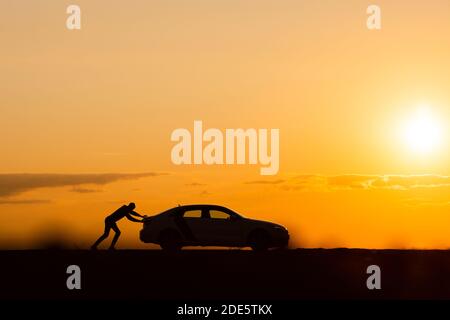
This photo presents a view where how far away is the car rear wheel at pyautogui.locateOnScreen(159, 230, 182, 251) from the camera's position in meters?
37.6

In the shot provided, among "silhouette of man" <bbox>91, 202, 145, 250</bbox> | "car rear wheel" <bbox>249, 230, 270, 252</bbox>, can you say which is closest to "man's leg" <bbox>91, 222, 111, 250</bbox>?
"silhouette of man" <bbox>91, 202, 145, 250</bbox>

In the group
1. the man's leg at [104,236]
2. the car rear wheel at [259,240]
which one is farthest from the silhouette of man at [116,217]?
the car rear wheel at [259,240]

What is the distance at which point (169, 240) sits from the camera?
124 ft

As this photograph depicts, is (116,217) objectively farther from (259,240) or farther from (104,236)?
(259,240)

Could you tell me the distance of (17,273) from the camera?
30703 millimetres

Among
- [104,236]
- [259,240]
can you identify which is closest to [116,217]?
[104,236]

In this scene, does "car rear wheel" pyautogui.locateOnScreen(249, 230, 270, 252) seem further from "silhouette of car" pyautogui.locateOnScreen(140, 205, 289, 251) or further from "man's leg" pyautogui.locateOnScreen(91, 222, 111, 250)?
"man's leg" pyautogui.locateOnScreen(91, 222, 111, 250)

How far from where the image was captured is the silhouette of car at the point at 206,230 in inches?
1475

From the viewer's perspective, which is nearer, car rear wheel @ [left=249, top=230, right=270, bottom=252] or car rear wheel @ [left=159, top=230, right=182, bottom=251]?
car rear wheel @ [left=159, top=230, right=182, bottom=251]

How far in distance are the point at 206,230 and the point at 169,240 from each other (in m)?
1.12
